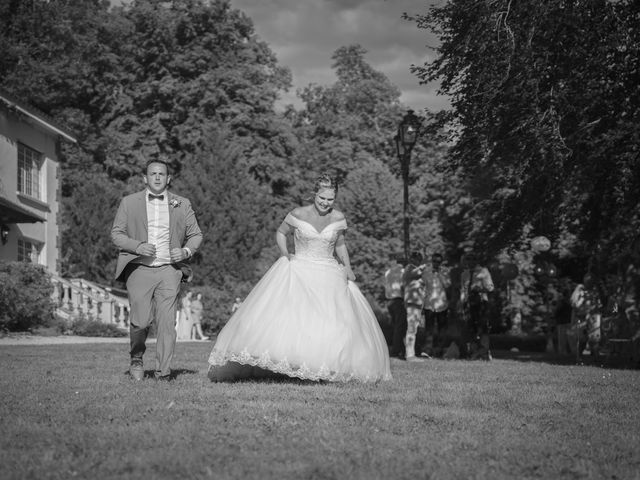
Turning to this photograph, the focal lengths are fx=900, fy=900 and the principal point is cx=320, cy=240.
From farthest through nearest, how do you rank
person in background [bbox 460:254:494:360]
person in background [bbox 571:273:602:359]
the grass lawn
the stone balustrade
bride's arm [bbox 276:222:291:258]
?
the stone balustrade, person in background [bbox 460:254:494:360], person in background [bbox 571:273:602:359], bride's arm [bbox 276:222:291:258], the grass lawn

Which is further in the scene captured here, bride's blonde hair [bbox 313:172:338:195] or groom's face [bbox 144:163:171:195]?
bride's blonde hair [bbox 313:172:338:195]

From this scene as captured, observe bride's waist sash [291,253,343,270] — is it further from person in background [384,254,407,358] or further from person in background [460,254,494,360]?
person in background [384,254,407,358]

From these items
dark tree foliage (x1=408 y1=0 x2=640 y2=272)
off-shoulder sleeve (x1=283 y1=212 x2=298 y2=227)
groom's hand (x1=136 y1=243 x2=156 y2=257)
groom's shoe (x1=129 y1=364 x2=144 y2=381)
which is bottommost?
groom's shoe (x1=129 y1=364 x2=144 y2=381)

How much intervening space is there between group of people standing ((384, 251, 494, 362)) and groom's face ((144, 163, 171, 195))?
738cm

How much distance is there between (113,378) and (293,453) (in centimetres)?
492

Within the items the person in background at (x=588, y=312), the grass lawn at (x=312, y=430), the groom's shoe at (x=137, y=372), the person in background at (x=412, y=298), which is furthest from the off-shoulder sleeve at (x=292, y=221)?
the person in background at (x=588, y=312)

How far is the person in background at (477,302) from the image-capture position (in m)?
16.7

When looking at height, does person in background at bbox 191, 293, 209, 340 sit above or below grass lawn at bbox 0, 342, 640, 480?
above

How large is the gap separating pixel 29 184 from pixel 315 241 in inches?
911

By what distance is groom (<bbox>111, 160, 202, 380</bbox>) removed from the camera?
31.3 feet

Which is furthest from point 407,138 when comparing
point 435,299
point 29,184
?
point 29,184

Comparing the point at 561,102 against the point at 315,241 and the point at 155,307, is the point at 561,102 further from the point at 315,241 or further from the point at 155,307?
the point at 155,307

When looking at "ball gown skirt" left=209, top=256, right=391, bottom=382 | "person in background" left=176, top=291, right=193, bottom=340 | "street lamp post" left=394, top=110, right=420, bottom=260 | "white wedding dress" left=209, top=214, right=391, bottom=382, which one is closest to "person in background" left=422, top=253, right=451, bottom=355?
"street lamp post" left=394, top=110, right=420, bottom=260

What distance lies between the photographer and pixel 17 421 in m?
6.34
